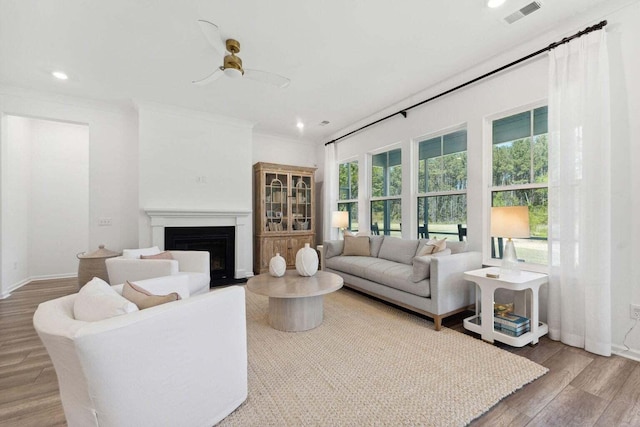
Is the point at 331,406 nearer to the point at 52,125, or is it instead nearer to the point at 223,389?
the point at 223,389

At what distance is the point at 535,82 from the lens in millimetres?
2729

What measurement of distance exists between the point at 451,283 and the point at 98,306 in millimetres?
2837

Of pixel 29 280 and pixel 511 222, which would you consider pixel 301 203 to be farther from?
pixel 29 280

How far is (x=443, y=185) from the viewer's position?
374 centimetres

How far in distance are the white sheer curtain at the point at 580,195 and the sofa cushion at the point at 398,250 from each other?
145 centimetres

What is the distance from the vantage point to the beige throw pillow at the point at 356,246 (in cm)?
421

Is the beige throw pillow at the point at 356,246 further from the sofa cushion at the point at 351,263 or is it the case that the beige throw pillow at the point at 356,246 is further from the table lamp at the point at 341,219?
the table lamp at the point at 341,219

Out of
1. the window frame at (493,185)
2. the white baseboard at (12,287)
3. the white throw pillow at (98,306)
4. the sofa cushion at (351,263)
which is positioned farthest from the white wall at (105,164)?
the window frame at (493,185)

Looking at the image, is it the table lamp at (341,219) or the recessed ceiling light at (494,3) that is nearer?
the recessed ceiling light at (494,3)

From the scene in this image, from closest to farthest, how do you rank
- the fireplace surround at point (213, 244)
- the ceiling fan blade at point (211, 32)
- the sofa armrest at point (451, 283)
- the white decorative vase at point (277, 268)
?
the ceiling fan blade at point (211, 32) → the sofa armrest at point (451, 283) → the white decorative vase at point (277, 268) → the fireplace surround at point (213, 244)

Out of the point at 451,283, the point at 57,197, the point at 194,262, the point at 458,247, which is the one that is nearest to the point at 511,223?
the point at 451,283

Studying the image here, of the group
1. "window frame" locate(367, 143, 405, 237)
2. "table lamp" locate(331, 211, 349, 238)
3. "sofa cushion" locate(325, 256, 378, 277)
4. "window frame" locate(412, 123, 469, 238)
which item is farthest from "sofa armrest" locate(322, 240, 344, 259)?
"window frame" locate(412, 123, 469, 238)

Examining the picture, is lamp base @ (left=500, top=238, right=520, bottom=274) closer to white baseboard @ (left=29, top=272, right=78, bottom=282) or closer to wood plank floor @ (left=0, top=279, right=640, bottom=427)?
wood plank floor @ (left=0, top=279, right=640, bottom=427)

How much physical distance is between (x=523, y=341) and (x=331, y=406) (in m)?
1.78
